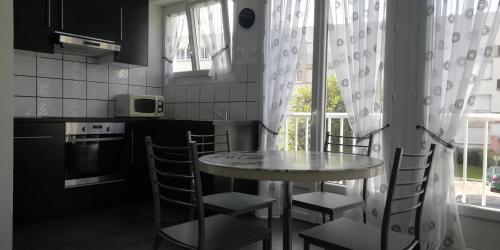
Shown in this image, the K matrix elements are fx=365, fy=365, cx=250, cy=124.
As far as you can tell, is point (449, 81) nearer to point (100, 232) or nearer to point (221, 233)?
point (221, 233)

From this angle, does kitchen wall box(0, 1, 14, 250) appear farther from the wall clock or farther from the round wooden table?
the wall clock

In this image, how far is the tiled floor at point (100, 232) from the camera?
8.43 feet

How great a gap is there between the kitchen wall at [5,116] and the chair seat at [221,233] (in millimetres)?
1293

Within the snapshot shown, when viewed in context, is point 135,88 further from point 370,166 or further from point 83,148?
point 370,166

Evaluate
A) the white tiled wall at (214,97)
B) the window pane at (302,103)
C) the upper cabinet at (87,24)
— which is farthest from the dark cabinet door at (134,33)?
the window pane at (302,103)

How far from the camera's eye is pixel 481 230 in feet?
7.86

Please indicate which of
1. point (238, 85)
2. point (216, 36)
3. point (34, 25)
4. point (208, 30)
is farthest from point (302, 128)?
point (34, 25)

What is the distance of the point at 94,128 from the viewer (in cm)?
346

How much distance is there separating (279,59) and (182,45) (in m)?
1.59

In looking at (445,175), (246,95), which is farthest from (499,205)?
(246,95)

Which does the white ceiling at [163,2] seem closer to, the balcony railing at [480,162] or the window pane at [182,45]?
the window pane at [182,45]

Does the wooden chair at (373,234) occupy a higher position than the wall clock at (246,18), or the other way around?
the wall clock at (246,18)

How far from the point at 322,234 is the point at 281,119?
68.5 inches

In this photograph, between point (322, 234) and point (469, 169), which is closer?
point (322, 234)
